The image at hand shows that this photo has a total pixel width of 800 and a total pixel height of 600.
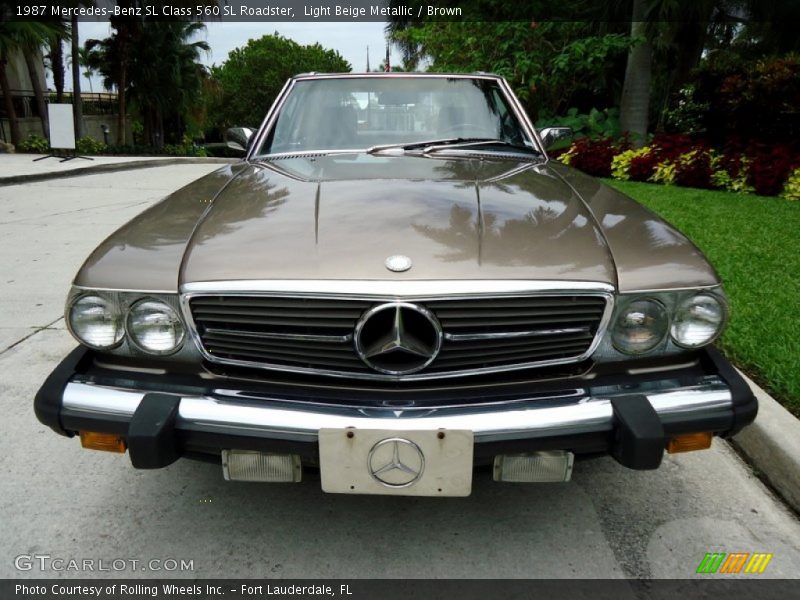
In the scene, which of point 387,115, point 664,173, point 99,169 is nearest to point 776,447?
point 387,115

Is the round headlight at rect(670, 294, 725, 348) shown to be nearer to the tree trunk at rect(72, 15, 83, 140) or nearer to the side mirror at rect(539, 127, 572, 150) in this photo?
the side mirror at rect(539, 127, 572, 150)

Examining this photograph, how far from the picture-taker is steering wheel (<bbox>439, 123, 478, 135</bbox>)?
9.98 feet

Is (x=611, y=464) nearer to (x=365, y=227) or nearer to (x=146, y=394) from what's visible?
(x=365, y=227)

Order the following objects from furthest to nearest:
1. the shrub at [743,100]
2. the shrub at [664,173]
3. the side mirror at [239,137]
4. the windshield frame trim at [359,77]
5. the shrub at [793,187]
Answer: the shrub at [664,173] → the shrub at [743,100] → the shrub at [793,187] → the side mirror at [239,137] → the windshield frame trim at [359,77]

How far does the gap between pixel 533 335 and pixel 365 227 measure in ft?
1.97

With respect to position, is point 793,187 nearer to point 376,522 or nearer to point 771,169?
point 771,169

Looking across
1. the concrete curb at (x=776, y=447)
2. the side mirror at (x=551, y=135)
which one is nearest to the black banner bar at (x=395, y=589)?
the concrete curb at (x=776, y=447)

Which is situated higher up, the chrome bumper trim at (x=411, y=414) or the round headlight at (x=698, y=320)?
the round headlight at (x=698, y=320)

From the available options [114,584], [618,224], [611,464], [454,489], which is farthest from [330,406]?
[611,464]

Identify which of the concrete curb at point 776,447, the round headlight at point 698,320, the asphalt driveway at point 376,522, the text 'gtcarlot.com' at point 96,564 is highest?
the round headlight at point 698,320

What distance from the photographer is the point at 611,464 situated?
2432 mm

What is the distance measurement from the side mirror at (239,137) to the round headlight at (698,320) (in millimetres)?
2440

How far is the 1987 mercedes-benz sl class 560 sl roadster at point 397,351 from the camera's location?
1646 millimetres

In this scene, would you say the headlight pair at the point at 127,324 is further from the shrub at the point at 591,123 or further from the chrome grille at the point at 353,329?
the shrub at the point at 591,123
